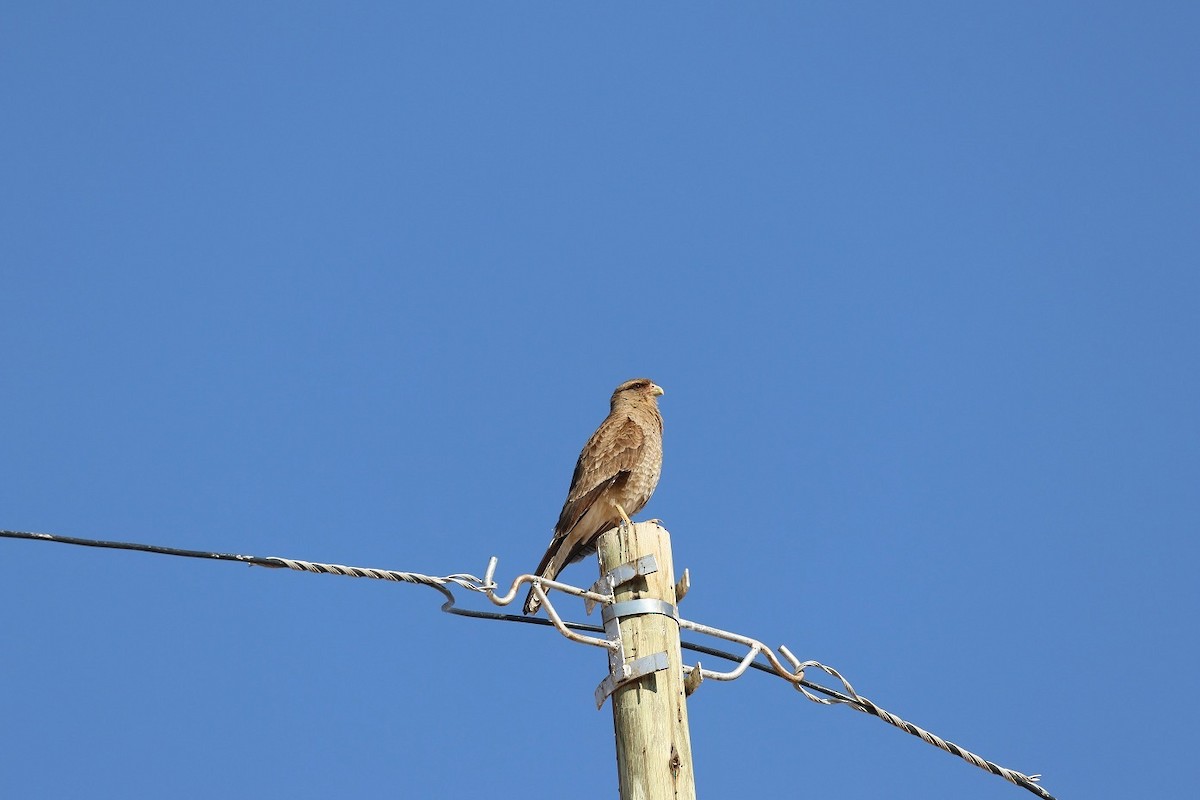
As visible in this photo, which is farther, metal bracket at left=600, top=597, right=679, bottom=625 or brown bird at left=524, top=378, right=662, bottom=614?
brown bird at left=524, top=378, right=662, bottom=614

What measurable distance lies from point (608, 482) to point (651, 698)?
4.25m

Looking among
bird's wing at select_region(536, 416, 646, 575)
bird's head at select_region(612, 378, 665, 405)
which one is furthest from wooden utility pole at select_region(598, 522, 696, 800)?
bird's head at select_region(612, 378, 665, 405)

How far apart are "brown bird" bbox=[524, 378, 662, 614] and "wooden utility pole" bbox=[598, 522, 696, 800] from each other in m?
3.04

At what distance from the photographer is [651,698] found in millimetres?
4949

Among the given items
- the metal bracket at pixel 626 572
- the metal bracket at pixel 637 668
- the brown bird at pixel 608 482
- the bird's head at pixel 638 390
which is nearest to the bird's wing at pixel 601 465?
the brown bird at pixel 608 482

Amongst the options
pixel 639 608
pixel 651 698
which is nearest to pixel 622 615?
pixel 639 608

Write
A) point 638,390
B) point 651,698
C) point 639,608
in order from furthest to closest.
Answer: point 638,390
point 639,608
point 651,698

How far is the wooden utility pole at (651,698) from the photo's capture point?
4.80 m

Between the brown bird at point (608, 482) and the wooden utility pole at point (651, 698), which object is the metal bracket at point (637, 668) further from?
the brown bird at point (608, 482)

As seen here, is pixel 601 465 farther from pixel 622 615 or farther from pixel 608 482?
pixel 622 615

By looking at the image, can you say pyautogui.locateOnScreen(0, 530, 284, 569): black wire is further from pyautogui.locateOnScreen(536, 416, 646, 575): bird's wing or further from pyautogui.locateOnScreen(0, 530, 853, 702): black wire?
pyautogui.locateOnScreen(536, 416, 646, 575): bird's wing

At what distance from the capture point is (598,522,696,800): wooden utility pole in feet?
15.8

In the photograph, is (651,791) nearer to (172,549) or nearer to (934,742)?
(934,742)

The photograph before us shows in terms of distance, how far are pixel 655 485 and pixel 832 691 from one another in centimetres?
392
